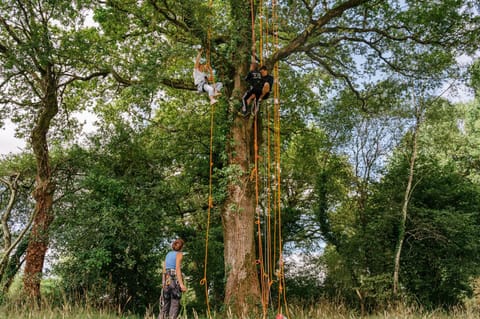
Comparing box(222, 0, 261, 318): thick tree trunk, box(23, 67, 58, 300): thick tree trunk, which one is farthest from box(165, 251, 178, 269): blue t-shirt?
box(23, 67, 58, 300): thick tree trunk

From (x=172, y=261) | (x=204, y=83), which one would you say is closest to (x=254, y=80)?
(x=204, y=83)

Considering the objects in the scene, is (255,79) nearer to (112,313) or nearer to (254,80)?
(254,80)

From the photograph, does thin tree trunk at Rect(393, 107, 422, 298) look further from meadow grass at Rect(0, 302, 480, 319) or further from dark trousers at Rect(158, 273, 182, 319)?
dark trousers at Rect(158, 273, 182, 319)

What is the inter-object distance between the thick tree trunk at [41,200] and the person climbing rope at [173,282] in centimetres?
476

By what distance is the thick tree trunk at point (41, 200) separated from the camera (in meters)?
9.97

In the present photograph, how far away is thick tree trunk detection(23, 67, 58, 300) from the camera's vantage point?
32.7ft

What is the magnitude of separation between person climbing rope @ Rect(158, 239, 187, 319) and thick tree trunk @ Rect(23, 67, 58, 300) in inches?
188

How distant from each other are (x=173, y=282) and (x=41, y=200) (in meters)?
5.81

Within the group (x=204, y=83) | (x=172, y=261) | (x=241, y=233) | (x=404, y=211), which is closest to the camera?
(x=172, y=261)

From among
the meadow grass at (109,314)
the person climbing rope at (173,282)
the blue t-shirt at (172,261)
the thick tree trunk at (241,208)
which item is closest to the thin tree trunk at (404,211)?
the meadow grass at (109,314)

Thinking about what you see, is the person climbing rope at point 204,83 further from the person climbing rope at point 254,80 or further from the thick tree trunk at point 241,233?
the thick tree trunk at point 241,233

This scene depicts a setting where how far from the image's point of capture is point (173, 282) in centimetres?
686

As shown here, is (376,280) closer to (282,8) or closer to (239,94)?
(239,94)

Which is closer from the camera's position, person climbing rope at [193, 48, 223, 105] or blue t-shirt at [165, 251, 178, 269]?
blue t-shirt at [165, 251, 178, 269]
